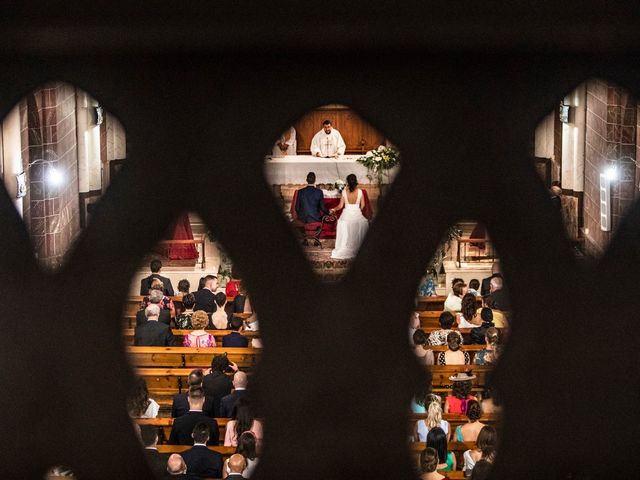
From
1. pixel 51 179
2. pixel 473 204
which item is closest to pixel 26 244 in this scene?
pixel 473 204

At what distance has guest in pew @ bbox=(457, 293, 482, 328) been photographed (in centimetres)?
821

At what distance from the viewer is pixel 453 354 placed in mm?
6949

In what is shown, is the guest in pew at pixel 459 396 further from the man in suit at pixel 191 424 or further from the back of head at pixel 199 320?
the back of head at pixel 199 320

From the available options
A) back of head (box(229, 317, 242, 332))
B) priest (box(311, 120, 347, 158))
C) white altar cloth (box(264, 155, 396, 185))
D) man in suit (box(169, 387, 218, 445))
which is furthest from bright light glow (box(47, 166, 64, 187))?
man in suit (box(169, 387, 218, 445))

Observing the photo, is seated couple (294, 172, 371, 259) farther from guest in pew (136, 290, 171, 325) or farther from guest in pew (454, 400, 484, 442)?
guest in pew (454, 400, 484, 442)

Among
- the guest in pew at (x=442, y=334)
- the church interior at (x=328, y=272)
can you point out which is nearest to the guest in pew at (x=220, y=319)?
the guest in pew at (x=442, y=334)

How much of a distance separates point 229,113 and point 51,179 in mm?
11152

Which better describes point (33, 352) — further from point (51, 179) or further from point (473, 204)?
point (51, 179)

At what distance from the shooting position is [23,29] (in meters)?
0.70

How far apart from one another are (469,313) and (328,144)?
17.4 feet

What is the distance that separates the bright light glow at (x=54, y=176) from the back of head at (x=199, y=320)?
409 cm

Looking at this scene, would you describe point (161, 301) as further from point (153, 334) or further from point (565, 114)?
point (565, 114)

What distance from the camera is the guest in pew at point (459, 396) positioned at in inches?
237

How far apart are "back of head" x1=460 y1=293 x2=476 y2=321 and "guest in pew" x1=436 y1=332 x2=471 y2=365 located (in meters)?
1.15
